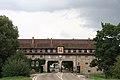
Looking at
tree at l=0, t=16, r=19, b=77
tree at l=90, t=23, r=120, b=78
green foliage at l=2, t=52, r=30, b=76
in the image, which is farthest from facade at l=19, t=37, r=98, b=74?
green foliage at l=2, t=52, r=30, b=76

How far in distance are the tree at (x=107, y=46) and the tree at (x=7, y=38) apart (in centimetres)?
2238

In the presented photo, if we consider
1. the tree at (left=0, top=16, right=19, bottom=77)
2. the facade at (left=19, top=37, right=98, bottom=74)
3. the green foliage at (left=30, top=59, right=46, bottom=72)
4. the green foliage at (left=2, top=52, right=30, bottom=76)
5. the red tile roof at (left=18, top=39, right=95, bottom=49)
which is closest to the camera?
the green foliage at (left=2, top=52, right=30, bottom=76)

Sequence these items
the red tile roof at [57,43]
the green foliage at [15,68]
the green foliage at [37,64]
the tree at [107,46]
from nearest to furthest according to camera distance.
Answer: the green foliage at [15,68] → the tree at [107,46] → the green foliage at [37,64] → the red tile roof at [57,43]

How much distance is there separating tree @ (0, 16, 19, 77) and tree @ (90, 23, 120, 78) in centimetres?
2238

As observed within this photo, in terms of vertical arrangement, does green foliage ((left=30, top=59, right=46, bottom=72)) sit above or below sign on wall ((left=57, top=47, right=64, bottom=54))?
below

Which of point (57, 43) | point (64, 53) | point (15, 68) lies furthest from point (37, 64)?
point (15, 68)

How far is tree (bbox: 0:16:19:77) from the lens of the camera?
78375 mm

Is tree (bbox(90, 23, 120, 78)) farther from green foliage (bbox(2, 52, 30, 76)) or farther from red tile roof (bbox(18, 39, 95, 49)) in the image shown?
red tile roof (bbox(18, 39, 95, 49))

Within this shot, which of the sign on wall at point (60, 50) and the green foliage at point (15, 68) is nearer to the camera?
the green foliage at point (15, 68)

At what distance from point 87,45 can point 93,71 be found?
980 centimetres

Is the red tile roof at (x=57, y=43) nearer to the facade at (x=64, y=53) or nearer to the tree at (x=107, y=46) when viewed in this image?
the facade at (x=64, y=53)

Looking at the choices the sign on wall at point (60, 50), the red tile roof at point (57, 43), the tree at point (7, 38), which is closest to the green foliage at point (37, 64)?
the red tile roof at point (57, 43)

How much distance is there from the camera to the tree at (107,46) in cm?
9019

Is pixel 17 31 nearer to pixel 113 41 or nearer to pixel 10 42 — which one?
pixel 10 42
